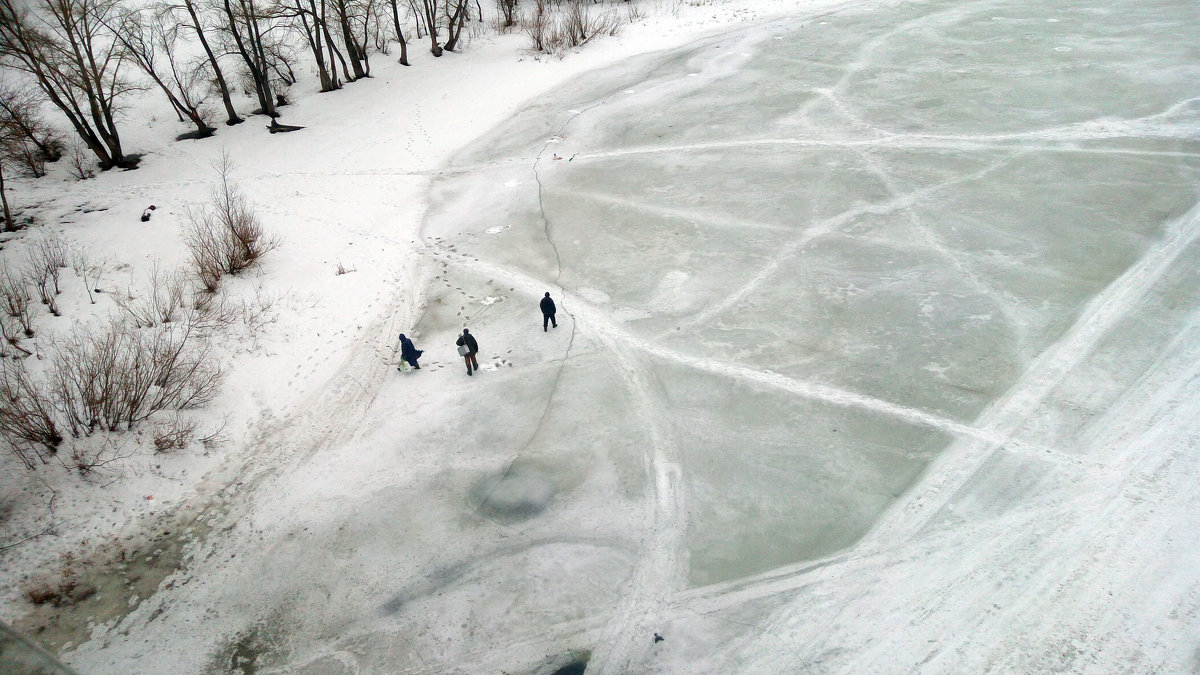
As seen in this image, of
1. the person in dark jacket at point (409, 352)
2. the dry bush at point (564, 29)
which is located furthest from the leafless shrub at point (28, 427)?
the dry bush at point (564, 29)

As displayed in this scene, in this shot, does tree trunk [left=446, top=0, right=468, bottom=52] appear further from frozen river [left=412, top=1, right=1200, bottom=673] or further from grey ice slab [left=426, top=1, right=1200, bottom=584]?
frozen river [left=412, top=1, right=1200, bottom=673]

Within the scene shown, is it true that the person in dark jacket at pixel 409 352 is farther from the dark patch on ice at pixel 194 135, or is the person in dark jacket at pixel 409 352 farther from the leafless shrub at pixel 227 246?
the dark patch on ice at pixel 194 135

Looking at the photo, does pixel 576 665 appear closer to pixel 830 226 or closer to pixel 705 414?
pixel 705 414

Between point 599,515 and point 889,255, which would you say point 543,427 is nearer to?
point 599,515

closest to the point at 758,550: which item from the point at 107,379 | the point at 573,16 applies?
the point at 107,379

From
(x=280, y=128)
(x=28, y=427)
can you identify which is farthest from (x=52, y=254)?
(x=280, y=128)

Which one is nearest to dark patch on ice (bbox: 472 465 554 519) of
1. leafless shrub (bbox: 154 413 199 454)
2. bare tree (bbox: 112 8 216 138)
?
leafless shrub (bbox: 154 413 199 454)
